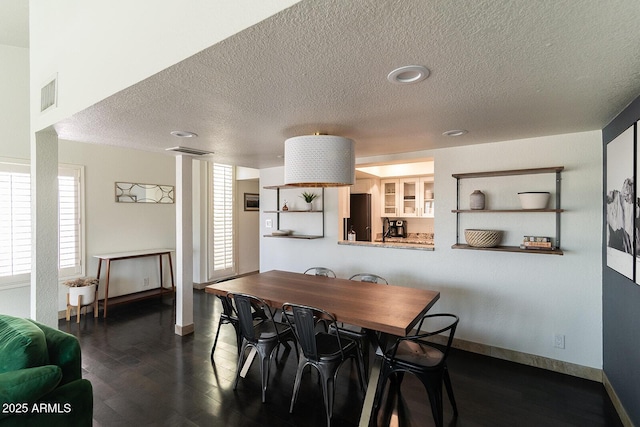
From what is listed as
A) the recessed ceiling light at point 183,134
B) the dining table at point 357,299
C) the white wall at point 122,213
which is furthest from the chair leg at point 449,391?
the white wall at point 122,213

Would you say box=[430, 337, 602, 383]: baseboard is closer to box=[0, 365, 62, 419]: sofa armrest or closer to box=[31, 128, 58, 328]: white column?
box=[0, 365, 62, 419]: sofa armrest

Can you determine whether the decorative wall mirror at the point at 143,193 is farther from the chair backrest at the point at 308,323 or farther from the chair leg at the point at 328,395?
the chair leg at the point at 328,395

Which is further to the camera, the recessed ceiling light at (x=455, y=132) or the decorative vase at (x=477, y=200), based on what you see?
the decorative vase at (x=477, y=200)

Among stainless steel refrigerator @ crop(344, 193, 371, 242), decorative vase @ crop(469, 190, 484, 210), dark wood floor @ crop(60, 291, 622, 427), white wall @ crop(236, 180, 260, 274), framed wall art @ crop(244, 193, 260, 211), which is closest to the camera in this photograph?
dark wood floor @ crop(60, 291, 622, 427)

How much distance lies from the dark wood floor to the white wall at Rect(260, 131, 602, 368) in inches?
13.6

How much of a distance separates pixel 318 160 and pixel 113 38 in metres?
1.44

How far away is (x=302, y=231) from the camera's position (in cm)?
444

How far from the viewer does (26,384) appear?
1.47 metres

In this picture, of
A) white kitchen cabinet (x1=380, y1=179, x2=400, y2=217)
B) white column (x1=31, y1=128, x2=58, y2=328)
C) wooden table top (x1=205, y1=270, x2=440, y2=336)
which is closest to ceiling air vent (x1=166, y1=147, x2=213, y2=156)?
white column (x1=31, y1=128, x2=58, y2=328)

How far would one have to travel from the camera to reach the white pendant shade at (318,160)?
2.29m

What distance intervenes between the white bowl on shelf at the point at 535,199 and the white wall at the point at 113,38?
104 inches

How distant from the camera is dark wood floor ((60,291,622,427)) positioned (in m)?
2.17

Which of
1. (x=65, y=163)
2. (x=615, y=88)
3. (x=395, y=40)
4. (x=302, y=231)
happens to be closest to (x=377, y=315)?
(x=395, y=40)

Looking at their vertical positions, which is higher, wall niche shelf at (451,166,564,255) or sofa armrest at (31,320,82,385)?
wall niche shelf at (451,166,564,255)
